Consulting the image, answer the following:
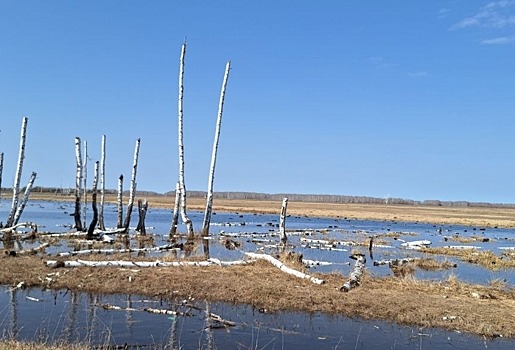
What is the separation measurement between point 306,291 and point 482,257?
57.4ft

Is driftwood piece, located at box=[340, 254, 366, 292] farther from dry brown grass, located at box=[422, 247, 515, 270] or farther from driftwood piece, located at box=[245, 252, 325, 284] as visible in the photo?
dry brown grass, located at box=[422, 247, 515, 270]

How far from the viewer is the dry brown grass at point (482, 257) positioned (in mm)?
26748

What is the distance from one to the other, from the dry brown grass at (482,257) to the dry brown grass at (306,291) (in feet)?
29.1

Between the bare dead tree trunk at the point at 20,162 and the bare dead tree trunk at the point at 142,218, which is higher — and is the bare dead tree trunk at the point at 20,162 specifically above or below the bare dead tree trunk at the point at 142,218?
above

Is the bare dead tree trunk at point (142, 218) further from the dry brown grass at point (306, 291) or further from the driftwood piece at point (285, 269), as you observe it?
the dry brown grass at point (306, 291)

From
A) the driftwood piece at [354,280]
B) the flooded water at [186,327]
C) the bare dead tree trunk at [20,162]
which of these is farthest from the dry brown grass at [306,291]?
the bare dead tree trunk at [20,162]

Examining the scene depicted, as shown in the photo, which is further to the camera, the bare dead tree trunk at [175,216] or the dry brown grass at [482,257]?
the bare dead tree trunk at [175,216]

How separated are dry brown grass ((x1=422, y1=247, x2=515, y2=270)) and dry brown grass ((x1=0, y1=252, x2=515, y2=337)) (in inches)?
349

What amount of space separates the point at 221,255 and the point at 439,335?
13.4 m

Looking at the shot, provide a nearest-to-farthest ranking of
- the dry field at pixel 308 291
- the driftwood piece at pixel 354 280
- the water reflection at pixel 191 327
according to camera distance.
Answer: the water reflection at pixel 191 327
the dry field at pixel 308 291
the driftwood piece at pixel 354 280

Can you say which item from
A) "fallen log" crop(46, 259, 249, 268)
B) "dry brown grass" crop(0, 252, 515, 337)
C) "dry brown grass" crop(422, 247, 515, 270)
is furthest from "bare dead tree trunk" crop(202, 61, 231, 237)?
"dry brown grass" crop(422, 247, 515, 270)

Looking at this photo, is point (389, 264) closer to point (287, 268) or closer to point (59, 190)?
point (287, 268)

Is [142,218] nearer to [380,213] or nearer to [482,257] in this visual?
[482,257]

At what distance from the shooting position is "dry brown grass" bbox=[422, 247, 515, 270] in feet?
87.8
